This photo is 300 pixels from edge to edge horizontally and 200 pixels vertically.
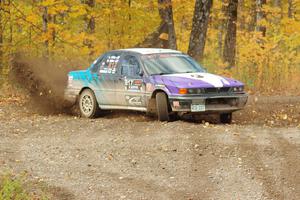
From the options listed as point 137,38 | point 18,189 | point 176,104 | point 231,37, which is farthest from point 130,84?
point 137,38

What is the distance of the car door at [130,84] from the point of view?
521 inches

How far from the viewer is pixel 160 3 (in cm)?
2125

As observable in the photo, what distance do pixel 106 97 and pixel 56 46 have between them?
887 centimetres

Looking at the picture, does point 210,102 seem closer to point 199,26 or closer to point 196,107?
point 196,107

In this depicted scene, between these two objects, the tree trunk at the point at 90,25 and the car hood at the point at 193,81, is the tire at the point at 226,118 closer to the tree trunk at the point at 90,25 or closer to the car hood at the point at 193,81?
the car hood at the point at 193,81

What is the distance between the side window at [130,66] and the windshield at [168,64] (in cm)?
22

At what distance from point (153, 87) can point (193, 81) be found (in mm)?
925

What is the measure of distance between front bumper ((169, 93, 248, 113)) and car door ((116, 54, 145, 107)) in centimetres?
107

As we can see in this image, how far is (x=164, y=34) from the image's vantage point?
75.2 ft

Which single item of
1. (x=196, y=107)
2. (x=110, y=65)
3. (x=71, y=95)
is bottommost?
(x=71, y=95)

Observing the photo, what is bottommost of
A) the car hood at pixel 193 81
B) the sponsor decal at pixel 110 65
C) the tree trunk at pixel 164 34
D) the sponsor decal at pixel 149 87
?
the sponsor decal at pixel 149 87

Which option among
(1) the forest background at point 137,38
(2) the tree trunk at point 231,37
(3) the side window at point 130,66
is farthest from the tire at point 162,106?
(2) the tree trunk at point 231,37

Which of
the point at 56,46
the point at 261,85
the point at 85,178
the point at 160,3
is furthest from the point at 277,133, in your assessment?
the point at 56,46

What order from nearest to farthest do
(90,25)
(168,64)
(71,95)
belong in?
(168,64) < (71,95) < (90,25)
